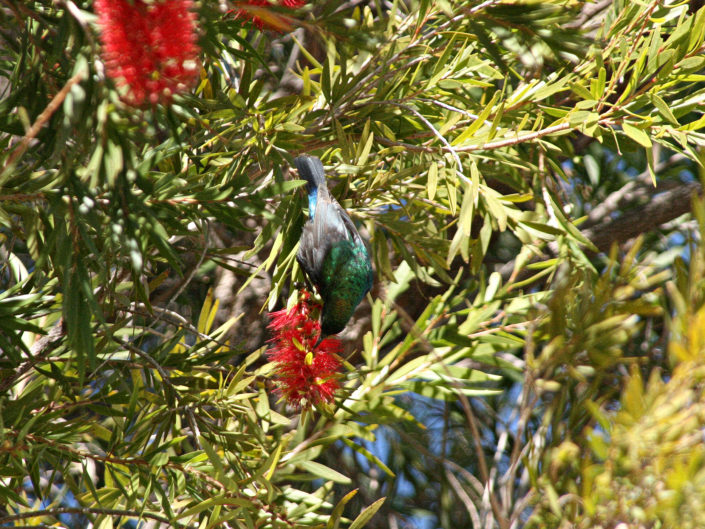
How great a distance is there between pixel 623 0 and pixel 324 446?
1.04 m

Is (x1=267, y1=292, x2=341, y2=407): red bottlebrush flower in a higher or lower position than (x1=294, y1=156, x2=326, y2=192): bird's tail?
lower

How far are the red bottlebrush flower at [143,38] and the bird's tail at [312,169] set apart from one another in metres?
0.77

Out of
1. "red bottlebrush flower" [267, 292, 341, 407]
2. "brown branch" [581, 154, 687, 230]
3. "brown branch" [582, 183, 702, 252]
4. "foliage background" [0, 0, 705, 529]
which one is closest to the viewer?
"foliage background" [0, 0, 705, 529]

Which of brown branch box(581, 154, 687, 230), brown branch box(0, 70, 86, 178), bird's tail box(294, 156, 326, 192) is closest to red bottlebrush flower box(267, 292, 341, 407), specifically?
bird's tail box(294, 156, 326, 192)

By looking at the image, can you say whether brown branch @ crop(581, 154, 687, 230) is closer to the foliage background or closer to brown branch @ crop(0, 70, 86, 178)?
the foliage background

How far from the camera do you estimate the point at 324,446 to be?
1.47 m

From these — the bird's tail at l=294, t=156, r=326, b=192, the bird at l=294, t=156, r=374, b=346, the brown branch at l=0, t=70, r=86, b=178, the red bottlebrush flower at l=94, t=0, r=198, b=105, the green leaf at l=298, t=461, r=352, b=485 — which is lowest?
the green leaf at l=298, t=461, r=352, b=485

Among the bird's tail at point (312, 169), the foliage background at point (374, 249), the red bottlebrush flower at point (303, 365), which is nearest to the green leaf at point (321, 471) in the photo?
the foliage background at point (374, 249)

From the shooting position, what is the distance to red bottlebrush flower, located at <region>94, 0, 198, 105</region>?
2.28 feet

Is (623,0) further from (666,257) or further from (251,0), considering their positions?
(666,257)

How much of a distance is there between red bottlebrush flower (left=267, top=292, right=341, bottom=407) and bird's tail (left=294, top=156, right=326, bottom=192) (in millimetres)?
278

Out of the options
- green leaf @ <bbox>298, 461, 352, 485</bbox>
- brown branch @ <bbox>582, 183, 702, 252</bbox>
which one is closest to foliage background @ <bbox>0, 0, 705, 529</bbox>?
green leaf @ <bbox>298, 461, 352, 485</bbox>

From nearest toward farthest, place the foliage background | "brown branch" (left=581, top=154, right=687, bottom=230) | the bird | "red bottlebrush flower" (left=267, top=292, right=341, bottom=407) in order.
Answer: the foliage background < "red bottlebrush flower" (left=267, top=292, right=341, bottom=407) < the bird < "brown branch" (left=581, top=154, right=687, bottom=230)

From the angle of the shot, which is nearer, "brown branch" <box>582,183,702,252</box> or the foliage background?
the foliage background
